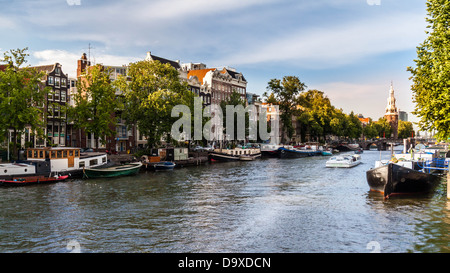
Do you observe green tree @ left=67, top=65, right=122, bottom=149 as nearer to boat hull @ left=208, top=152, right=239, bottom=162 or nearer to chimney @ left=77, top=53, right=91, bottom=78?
chimney @ left=77, top=53, right=91, bottom=78

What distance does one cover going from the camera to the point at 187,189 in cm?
3772

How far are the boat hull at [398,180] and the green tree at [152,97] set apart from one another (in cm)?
3982

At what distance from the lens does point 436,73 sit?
26938 millimetres

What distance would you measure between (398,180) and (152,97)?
142ft

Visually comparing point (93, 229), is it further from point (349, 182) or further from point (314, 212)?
point (349, 182)

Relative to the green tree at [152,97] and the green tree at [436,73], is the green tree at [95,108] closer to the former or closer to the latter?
the green tree at [152,97]

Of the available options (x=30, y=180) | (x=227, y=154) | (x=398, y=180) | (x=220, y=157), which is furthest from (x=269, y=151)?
(x=398, y=180)

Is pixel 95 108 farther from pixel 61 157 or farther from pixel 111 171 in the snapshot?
pixel 111 171

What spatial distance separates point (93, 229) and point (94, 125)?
4029 centimetres

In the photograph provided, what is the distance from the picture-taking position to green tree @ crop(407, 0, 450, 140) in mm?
26480

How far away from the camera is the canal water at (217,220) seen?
18750 mm

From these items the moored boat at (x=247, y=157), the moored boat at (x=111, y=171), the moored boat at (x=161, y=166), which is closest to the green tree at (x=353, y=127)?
the moored boat at (x=247, y=157)

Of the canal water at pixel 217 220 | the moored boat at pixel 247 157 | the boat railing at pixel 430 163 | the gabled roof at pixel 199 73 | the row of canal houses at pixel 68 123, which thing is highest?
the gabled roof at pixel 199 73
